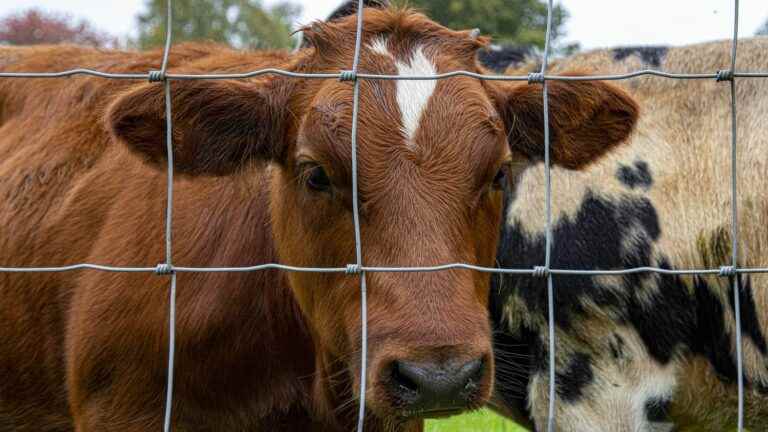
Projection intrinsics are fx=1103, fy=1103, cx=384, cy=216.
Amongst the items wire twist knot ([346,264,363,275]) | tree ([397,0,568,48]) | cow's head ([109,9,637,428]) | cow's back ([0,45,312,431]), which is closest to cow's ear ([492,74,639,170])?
cow's head ([109,9,637,428])

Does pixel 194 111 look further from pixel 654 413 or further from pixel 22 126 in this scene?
pixel 654 413

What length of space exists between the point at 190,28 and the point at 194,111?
1326 inches

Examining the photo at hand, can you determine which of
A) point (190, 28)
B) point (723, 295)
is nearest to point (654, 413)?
point (723, 295)

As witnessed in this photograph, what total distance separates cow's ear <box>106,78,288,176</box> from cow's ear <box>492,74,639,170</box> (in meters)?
0.76

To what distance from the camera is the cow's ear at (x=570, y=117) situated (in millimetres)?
3697

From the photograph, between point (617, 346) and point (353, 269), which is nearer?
point (353, 269)

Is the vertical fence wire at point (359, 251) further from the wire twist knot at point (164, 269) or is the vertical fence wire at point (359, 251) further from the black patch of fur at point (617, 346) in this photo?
the black patch of fur at point (617, 346)

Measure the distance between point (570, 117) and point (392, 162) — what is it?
2.87 ft

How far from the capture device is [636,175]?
488cm

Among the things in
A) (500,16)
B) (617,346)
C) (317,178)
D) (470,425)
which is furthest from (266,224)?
(500,16)

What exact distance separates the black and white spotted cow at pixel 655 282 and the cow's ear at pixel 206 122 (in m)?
1.46

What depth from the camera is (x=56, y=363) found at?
434 centimetres

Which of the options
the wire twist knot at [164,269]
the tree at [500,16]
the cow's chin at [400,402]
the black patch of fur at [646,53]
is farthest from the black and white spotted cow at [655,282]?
the tree at [500,16]

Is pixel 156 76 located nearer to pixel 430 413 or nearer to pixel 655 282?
pixel 430 413
